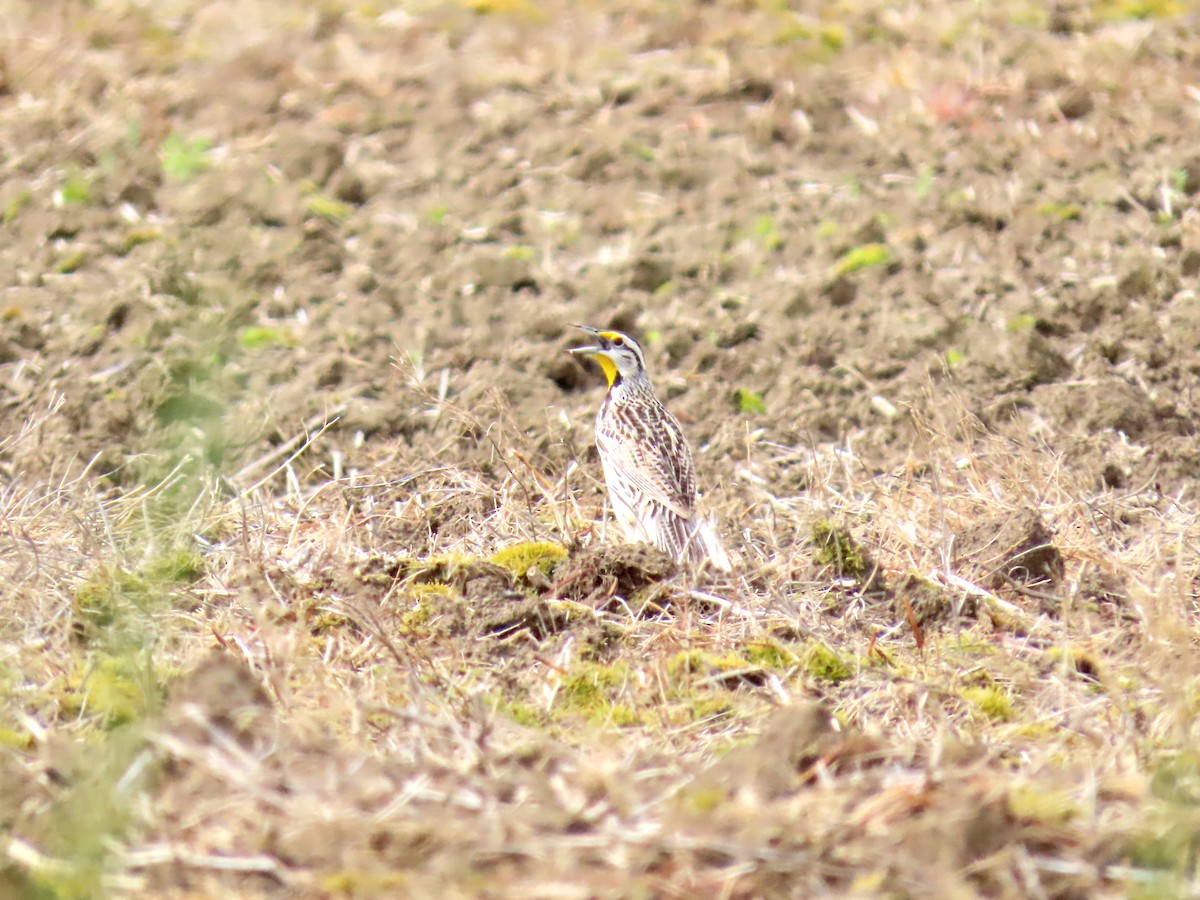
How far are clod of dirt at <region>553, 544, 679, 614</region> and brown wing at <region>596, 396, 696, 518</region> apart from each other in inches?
22.8

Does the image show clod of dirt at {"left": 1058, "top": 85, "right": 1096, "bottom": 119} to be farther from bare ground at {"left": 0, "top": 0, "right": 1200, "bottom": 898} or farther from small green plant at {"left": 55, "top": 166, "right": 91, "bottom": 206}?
small green plant at {"left": 55, "top": 166, "right": 91, "bottom": 206}

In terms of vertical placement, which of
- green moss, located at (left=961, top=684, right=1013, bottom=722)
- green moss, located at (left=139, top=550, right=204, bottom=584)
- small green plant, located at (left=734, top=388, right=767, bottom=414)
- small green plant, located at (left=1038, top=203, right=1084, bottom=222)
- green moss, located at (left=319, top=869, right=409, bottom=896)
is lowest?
small green plant, located at (left=734, top=388, right=767, bottom=414)

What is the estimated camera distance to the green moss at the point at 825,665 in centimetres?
532

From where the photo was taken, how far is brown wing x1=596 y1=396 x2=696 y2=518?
6.58 m

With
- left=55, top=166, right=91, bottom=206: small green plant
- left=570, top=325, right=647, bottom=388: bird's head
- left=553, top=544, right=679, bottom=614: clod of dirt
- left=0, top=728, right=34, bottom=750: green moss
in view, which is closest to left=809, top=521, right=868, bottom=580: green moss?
left=553, top=544, right=679, bottom=614: clod of dirt

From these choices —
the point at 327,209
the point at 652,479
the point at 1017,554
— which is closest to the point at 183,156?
the point at 327,209

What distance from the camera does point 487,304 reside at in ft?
27.8

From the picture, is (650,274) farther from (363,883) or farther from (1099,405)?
(363,883)

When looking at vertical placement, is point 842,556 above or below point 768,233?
below

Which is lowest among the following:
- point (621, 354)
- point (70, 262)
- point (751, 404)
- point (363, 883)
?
point (751, 404)

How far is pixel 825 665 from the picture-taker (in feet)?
17.5

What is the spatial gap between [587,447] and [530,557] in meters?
1.48

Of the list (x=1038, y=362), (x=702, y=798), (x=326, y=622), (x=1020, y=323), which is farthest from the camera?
(x=1020, y=323)

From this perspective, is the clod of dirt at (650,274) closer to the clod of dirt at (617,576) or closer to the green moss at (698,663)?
the clod of dirt at (617,576)
